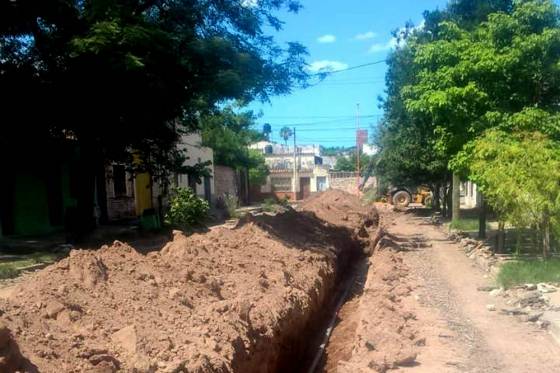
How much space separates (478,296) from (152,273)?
573 cm

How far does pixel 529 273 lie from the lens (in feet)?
33.9

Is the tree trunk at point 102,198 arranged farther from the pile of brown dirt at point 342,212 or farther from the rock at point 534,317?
the rock at point 534,317

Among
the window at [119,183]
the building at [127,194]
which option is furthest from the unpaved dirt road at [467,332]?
the window at [119,183]

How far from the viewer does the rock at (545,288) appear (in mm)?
9367

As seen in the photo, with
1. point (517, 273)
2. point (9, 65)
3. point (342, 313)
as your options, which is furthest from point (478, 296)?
point (9, 65)

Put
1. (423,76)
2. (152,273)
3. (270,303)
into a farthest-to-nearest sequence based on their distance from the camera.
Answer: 1. (423,76)
2. (270,303)
3. (152,273)

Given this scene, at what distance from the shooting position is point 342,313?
10.9 m

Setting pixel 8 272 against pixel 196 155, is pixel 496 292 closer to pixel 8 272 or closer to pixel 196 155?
pixel 8 272

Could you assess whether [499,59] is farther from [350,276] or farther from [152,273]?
[152,273]

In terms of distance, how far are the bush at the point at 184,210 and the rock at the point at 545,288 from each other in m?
13.0

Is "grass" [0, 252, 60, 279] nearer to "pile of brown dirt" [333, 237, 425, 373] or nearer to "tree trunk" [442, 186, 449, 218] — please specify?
"pile of brown dirt" [333, 237, 425, 373]

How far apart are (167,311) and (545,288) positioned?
6399 mm

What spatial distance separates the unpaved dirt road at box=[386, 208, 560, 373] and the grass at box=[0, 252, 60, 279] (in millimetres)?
7227

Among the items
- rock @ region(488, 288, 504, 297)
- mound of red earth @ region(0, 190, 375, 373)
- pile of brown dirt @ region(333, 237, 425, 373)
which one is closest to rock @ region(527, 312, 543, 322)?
pile of brown dirt @ region(333, 237, 425, 373)
